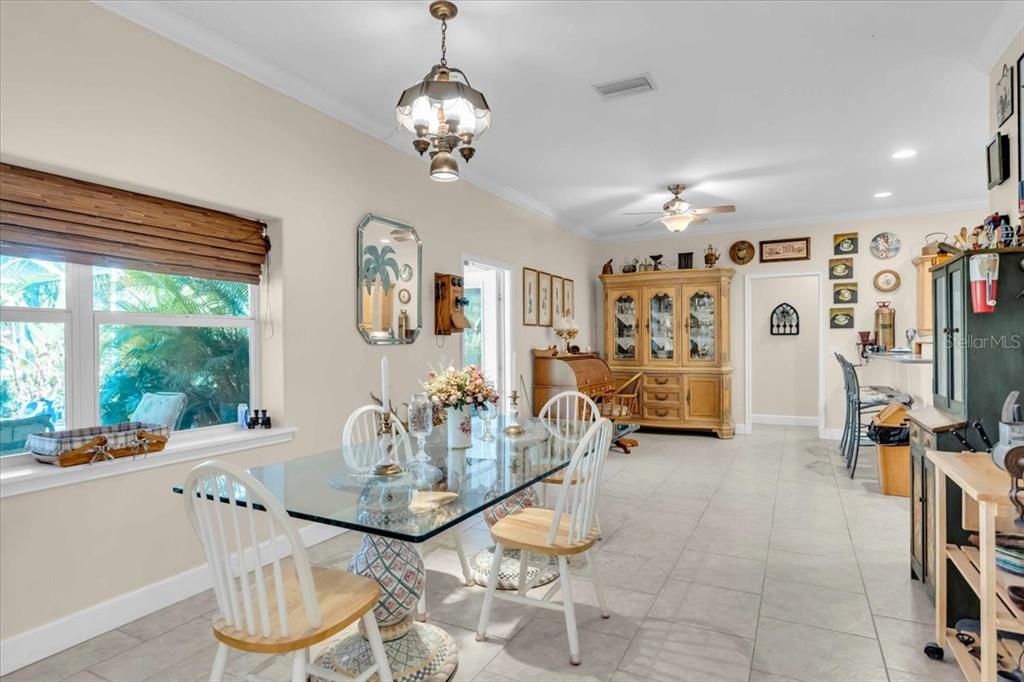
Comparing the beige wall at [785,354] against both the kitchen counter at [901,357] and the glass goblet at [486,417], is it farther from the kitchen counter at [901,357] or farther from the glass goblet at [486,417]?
the glass goblet at [486,417]

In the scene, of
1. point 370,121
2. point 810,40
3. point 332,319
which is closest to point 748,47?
point 810,40

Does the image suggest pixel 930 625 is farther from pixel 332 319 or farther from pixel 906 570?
pixel 332 319

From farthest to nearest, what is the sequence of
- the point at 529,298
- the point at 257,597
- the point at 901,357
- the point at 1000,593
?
the point at 529,298, the point at 901,357, the point at 1000,593, the point at 257,597

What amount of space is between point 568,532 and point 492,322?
3422mm

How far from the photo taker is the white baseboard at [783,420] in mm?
7676

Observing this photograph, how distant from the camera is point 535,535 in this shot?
2.26m

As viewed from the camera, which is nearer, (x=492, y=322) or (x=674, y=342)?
(x=492, y=322)

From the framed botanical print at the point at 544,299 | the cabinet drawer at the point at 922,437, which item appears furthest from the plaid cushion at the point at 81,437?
the framed botanical print at the point at 544,299

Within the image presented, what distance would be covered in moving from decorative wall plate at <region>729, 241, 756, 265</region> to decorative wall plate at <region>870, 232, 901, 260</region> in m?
1.27

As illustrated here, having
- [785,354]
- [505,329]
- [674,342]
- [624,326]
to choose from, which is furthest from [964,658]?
[785,354]

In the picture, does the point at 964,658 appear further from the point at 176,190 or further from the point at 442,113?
the point at 176,190

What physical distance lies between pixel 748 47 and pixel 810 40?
0.29 m

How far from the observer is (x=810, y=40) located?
2.73 meters

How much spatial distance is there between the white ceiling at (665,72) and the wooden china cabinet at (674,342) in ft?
7.20
